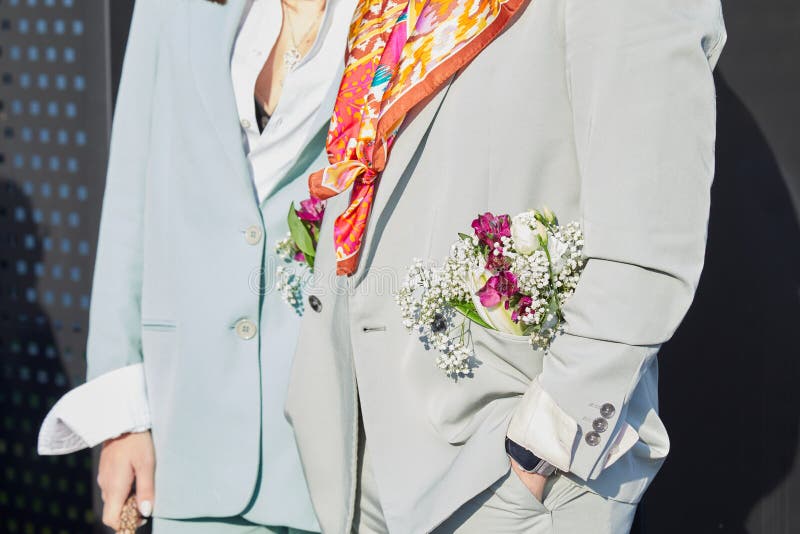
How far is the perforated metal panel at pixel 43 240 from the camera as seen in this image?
316cm

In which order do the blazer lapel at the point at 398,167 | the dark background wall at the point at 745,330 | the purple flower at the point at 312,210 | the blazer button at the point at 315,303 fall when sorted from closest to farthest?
→ the blazer lapel at the point at 398,167 < the blazer button at the point at 315,303 < the purple flower at the point at 312,210 < the dark background wall at the point at 745,330

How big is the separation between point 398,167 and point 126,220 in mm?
743

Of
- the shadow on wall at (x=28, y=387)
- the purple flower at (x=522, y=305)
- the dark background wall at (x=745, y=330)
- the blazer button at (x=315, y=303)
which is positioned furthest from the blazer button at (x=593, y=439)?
the shadow on wall at (x=28, y=387)

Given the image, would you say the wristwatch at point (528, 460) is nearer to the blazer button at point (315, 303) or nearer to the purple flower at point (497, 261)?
the purple flower at point (497, 261)

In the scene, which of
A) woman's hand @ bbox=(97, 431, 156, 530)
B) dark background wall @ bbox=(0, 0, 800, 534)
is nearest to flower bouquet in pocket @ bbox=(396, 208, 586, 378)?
woman's hand @ bbox=(97, 431, 156, 530)

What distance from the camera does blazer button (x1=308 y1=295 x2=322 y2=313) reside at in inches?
68.9

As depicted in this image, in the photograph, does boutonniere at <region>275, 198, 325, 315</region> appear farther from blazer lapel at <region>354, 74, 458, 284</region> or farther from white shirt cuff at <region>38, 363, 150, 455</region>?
white shirt cuff at <region>38, 363, 150, 455</region>

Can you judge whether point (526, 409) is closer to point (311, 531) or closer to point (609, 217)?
point (609, 217)

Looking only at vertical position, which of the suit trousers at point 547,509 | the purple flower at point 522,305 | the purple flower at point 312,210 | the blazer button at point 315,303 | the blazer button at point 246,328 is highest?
the purple flower at point 312,210

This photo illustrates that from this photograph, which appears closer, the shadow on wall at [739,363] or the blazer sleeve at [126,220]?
the blazer sleeve at [126,220]

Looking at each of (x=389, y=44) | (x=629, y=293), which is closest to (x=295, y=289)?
(x=389, y=44)

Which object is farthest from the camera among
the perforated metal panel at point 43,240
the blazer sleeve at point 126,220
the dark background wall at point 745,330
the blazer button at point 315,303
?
the perforated metal panel at point 43,240

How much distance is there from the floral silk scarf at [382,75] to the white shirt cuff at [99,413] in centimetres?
63

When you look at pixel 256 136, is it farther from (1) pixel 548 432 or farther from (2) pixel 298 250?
(1) pixel 548 432
